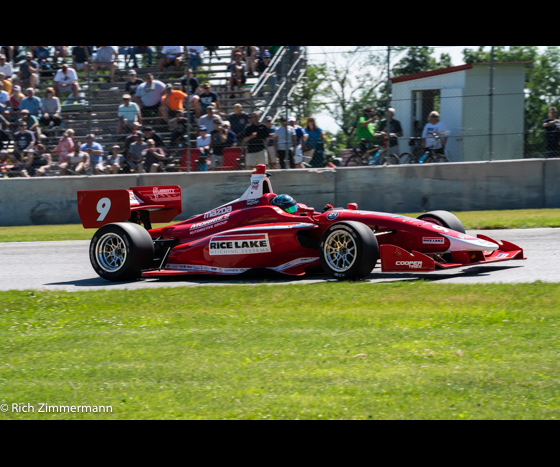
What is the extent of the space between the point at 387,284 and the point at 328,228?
3.04 ft

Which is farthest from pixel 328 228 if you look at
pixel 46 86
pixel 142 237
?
pixel 46 86

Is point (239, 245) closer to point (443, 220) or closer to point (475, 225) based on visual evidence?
point (443, 220)

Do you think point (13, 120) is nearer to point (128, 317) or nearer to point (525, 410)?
point (128, 317)

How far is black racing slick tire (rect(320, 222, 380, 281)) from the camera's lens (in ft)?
25.8

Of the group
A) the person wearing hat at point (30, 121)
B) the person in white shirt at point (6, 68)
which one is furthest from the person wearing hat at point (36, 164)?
the person in white shirt at point (6, 68)

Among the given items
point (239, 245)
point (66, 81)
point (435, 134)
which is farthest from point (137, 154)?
point (239, 245)

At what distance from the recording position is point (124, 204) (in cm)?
965

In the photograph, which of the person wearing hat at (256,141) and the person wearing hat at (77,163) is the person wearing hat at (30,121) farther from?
the person wearing hat at (256,141)

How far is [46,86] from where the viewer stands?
60.0 ft

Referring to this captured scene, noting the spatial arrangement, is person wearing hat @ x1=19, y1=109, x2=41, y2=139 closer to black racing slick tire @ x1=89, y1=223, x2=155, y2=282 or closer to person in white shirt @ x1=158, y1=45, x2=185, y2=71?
person in white shirt @ x1=158, y1=45, x2=185, y2=71

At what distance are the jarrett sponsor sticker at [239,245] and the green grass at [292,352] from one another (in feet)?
2.85

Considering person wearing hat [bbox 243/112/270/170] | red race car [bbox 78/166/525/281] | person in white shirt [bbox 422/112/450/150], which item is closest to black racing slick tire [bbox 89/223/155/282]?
red race car [bbox 78/166/525/281]

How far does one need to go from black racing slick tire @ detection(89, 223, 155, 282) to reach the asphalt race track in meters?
0.16

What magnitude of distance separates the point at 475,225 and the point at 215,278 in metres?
5.26
